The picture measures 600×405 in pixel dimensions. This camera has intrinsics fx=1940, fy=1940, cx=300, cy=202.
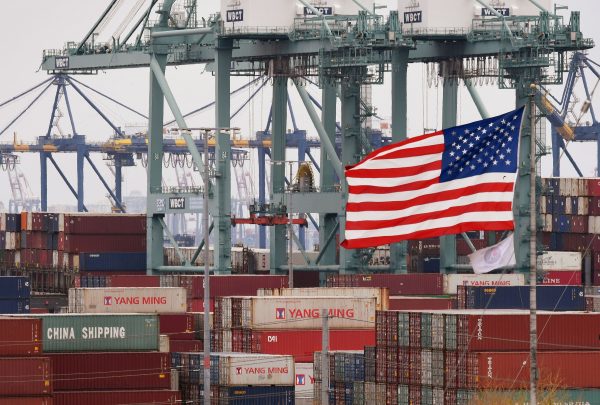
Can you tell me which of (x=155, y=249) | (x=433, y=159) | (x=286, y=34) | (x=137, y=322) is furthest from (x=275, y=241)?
(x=433, y=159)

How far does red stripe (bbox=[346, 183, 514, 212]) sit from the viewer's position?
36.2 m

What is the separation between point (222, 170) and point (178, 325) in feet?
95.2

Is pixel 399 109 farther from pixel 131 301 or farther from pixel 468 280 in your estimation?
pixel 131 301

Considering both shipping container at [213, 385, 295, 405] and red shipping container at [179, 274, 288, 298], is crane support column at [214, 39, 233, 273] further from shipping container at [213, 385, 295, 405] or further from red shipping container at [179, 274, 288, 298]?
shipping container at [213, 385, 295, 405]

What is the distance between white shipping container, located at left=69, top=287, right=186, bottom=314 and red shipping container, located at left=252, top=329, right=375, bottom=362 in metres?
11.4

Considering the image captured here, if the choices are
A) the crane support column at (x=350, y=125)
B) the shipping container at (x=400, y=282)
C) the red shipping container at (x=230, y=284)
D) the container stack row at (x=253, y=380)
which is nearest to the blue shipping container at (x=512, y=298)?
the container stack row at (x=253, y=380)

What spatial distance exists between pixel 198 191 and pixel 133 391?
154 feet

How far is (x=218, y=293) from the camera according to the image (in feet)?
303

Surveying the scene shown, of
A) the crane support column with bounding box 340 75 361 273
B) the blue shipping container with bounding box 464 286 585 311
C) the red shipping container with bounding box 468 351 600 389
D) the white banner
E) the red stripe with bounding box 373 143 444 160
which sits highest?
the crane support column with bounding box 340 75 361 273

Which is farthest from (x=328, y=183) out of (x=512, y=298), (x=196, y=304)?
(x=512, y=298)

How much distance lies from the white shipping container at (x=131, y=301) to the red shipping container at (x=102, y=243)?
32.4m

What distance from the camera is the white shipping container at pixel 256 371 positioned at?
61.7 metres

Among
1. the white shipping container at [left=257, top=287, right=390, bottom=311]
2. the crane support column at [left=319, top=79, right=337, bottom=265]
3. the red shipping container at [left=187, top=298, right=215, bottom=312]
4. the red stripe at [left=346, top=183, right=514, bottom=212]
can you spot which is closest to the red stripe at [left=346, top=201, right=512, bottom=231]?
the red stripe at [left=346, top=183, right=514, bottom=212]

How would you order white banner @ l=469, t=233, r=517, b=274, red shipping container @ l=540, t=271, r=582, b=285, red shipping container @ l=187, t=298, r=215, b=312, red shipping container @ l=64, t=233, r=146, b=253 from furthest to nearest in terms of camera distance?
red shipping container @ l=64, t=233, r=146, b=253 < red shipping container @ l=540, t=271, r=582, b=285 < red shipping container @ l=187, t=298, r=215, b=312 < white banner @ l=469, t=233, r=517, b=274
